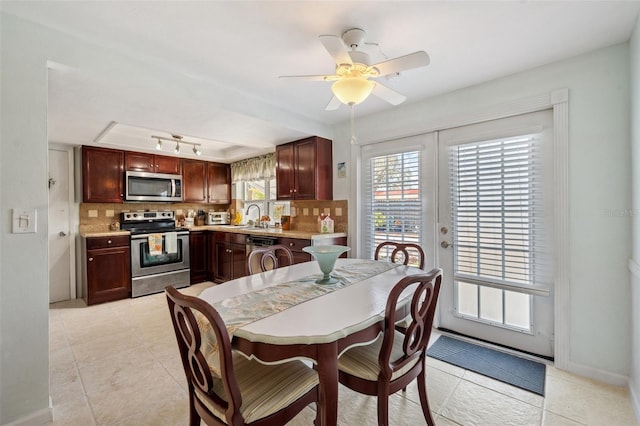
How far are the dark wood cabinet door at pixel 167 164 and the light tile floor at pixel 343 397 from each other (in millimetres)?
2739

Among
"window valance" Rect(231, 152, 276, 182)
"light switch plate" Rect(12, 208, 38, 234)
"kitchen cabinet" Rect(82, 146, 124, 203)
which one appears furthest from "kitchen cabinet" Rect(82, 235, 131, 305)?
"light switch plate" Rect(12, 208, 38, 234)

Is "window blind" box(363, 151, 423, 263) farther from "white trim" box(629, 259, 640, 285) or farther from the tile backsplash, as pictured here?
"white trim" box(629, 259, 640, 285)

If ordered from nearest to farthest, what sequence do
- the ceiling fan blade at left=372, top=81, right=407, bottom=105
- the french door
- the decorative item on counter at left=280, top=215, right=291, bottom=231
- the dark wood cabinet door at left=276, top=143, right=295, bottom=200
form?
the ceiling fan blade at left=372, top=81, right=407, bottom=105
the french door
the dark wood cabinet door at left=276, top=143, right=295, bottom=200
the decorative item on counter at left=280, top=215, right=291, bottom=231

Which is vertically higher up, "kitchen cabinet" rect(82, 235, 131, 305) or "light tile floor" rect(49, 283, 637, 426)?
"kitchen cabinet" rect(82, 235, 131, 305)

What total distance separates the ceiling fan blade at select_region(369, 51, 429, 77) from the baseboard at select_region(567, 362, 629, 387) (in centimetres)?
240

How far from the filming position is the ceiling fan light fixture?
5.39 ft

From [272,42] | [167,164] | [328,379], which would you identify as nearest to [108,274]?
[167,164]

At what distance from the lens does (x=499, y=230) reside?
8.10ft

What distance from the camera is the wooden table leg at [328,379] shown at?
3.55ft

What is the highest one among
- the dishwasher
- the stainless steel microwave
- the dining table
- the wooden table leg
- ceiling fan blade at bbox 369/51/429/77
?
ceiling fan blade at bbox 369/51/429/77

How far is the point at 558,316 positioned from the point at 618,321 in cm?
32

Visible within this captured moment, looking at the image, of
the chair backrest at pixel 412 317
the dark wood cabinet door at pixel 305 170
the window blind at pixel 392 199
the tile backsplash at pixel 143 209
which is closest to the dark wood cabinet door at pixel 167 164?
the tile backsplash at pixel 143 209

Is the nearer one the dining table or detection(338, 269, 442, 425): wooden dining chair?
the dining table

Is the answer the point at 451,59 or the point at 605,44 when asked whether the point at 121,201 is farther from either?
the point at 605,44
